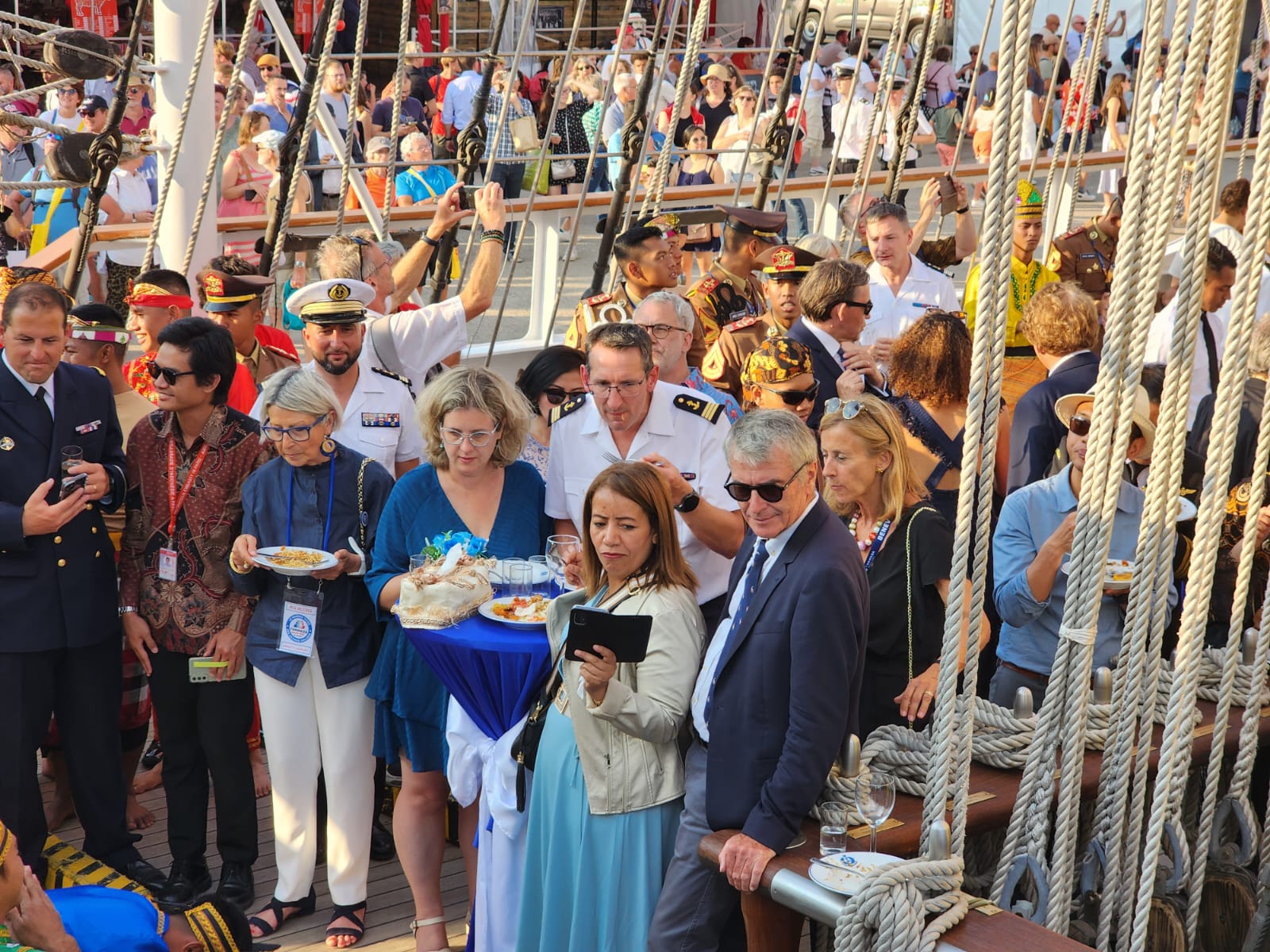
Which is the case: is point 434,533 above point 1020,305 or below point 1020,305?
below

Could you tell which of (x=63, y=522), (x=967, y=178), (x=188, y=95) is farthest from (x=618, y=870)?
(x=967, y=178)

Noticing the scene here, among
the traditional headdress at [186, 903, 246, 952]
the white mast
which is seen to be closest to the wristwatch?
the traditional headdress at [186, 903, 246, 952]

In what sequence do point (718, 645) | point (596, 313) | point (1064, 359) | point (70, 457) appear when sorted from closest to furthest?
point (718, 645) < point (70, 457) < point (1064, 359) < point (596, 313)

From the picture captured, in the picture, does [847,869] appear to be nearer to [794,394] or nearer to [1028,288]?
[794,394]

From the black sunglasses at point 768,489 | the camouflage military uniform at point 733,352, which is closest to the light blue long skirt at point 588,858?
the black sunglasses at point 768,489

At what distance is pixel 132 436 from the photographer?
372 centimetres

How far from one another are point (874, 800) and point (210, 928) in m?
1.42

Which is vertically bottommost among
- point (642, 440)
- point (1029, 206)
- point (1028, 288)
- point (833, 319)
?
point (642, 440)

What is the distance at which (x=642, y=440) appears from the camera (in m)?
3.64

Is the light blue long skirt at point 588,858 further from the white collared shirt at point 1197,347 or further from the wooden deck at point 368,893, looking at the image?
the white collared shirt at point 1197,347

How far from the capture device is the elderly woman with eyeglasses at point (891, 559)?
3.04 metres

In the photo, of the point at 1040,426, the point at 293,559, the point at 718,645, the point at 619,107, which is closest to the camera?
the point at 718,645

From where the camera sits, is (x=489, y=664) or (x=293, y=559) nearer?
(x=489, y=664)

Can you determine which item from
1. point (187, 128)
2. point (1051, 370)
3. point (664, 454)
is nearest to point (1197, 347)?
point (1051, 370)
